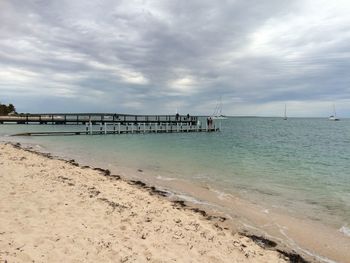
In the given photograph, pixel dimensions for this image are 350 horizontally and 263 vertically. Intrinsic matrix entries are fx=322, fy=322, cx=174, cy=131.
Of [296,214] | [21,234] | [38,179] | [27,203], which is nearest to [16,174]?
[38,179]

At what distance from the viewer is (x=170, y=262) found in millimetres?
5375

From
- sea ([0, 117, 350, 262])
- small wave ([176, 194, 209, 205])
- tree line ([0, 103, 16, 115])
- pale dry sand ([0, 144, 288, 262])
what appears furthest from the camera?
tree line ([0, 103, 16, 115])

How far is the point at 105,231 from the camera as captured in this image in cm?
646

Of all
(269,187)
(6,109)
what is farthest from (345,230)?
(6,109)

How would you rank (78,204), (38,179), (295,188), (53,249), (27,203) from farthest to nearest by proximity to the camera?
(295,188)
(38,179)
(78,204)
(27,203)
(53,249)

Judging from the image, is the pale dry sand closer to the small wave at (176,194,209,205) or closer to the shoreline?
the shoreline

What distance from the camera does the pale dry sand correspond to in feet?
17.5

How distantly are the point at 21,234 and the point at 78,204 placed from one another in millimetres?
2654

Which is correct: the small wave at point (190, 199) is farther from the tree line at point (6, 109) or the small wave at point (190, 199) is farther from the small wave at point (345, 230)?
the tree line at point (6, 109)

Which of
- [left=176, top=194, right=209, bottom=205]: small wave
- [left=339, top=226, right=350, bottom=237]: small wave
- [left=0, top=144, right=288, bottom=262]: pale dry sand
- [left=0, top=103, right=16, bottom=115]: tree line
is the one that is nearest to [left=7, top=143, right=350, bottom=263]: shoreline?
[left=176, top=194, right=209, bottom=205]: small wave

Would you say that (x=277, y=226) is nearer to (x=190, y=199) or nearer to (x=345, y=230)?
(x=345, y=230)

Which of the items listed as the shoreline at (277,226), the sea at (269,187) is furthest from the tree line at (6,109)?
the shoreline at (277,226)

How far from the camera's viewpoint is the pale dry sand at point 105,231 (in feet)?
17.5

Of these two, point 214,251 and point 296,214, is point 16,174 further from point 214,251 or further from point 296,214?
point 296,214
